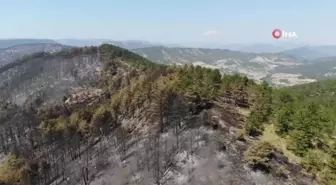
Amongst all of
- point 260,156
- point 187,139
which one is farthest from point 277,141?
point 187,139

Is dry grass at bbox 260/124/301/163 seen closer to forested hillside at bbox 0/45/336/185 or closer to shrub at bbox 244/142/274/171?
forested hillside at bbox 0/45/336/185

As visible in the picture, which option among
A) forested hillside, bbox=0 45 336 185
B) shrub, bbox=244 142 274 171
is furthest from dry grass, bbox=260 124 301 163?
shrub, bbox=244 142 274 171

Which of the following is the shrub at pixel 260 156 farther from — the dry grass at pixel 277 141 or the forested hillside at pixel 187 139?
the dry grass at pixel 277 141

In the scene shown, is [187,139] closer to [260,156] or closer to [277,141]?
[260,156]

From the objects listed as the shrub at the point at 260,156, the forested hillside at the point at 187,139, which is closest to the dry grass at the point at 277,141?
the forested hillside at the point at 187,139

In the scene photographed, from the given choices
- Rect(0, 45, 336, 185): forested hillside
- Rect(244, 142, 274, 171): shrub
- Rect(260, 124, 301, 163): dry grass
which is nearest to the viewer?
Rect(244, 142, 274, 171): shrub

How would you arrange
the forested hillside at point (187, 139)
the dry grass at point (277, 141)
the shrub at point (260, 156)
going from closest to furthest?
Answer: the shrub at point (260, 156) < the forested hillside at point (187, 139) < the dry grass at point (277, 141)
